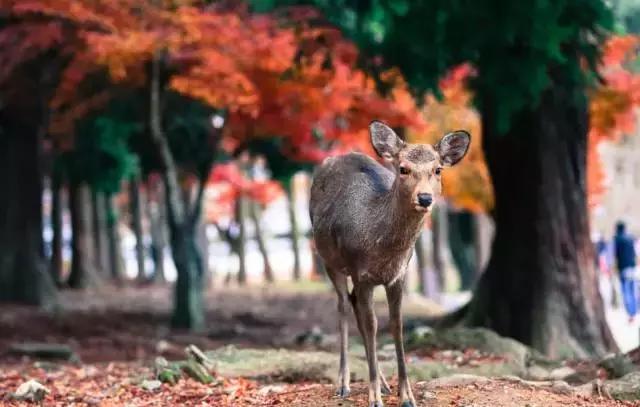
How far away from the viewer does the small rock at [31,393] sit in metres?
7.32

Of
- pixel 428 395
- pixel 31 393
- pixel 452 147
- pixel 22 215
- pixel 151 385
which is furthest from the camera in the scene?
pixel 22 215

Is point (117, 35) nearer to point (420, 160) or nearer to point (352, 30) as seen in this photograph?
point (352, 30)

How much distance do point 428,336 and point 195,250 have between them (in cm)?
677

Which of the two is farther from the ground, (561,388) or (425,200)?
(425,200)

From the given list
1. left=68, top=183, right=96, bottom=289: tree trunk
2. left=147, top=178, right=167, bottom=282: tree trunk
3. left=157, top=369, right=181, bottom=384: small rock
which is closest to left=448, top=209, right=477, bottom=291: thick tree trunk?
left=147, top=178, right=167, bottom=282: tree trunk

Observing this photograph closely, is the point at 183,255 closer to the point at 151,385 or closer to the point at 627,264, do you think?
the point at 627,264

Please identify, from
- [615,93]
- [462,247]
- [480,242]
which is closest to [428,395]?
[615,93]

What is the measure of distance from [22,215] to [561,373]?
13.3 m

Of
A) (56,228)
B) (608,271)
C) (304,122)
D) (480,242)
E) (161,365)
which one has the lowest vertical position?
(608,271)

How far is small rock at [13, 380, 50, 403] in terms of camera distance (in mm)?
7316

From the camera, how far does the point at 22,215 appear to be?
19.0 metres

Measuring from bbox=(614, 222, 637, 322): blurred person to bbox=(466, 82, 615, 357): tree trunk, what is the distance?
4.95 meters

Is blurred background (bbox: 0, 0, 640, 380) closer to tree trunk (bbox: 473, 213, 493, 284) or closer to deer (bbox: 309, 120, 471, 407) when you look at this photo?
tree trunk (bbox: 473, 213, 493, 284)

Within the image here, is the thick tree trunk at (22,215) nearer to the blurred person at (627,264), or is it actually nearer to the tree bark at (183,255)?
the tree bark at (183,255)
